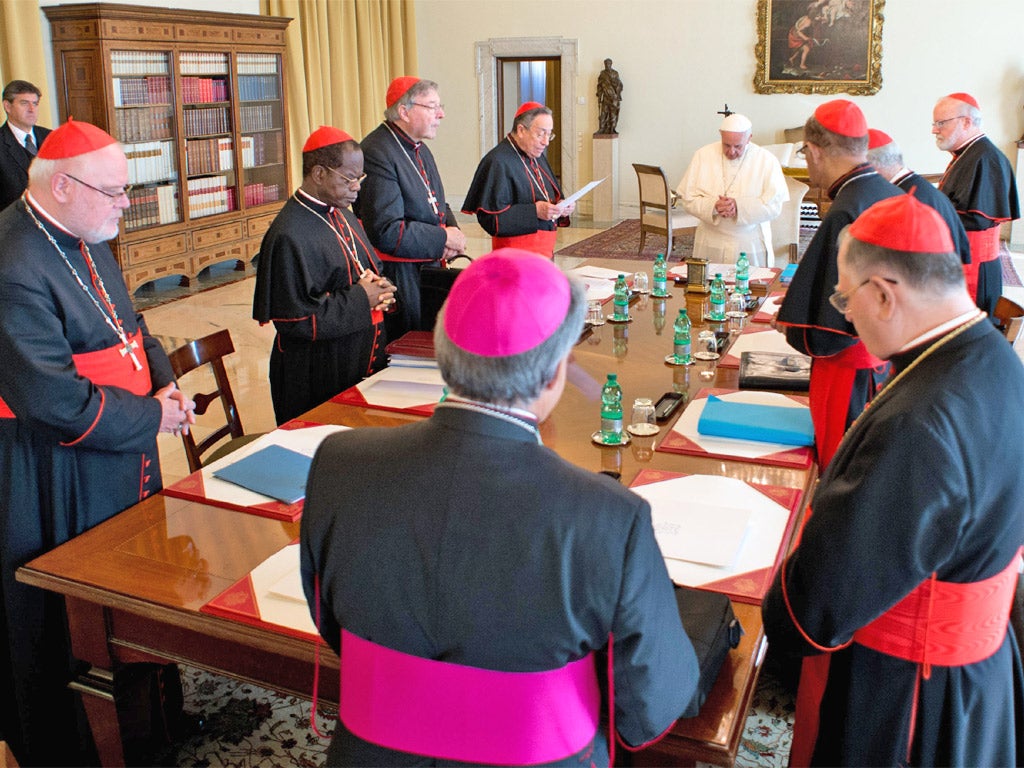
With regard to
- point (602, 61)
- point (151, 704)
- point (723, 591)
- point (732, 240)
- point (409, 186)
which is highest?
point (602, 61)

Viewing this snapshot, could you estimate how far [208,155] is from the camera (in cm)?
870

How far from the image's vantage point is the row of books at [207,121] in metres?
8.53

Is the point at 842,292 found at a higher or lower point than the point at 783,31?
lower

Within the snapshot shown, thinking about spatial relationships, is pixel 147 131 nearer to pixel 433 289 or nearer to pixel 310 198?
pixel 433 289

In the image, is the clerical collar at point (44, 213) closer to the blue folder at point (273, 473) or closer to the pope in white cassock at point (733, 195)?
the blue folder at point (273, 473)

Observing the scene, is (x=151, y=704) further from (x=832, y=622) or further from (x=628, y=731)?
(x=832, y=622)

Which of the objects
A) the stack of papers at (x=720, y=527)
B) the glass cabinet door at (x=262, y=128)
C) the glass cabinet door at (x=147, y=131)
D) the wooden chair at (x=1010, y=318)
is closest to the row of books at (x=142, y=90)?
the glass cabinet door at (x=147, y=131)

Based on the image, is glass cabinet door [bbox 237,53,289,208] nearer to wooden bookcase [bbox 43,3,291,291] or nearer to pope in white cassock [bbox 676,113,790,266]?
wooden bookcase [bbox 43,3,291,291]

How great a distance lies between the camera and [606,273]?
4898 millimetres

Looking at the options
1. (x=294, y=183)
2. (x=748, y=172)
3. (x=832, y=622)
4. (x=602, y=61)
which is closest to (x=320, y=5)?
(x=294, y=183)

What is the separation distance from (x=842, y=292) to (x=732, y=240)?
3.92 meters

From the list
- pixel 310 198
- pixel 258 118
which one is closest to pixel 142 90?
pixel 258 118

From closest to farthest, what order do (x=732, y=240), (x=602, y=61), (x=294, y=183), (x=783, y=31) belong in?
(x=732, y=240), (x=294, y=183), (x=783, y=31), (x=602, y=61)

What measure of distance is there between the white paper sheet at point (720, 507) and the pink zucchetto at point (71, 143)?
1571 mm
